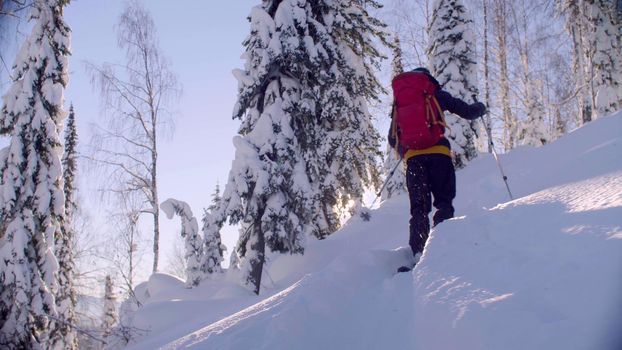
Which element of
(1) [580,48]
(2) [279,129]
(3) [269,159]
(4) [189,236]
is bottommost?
(4) [189,236]

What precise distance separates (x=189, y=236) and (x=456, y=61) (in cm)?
1183

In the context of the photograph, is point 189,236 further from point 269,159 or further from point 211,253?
point 269,159

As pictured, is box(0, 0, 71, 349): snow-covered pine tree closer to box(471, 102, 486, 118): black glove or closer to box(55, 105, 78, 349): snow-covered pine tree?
box(55, 105, 78, 349): snow-covered pine tree

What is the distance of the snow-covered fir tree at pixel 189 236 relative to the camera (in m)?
13.0

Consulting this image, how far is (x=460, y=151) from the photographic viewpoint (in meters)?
17.1

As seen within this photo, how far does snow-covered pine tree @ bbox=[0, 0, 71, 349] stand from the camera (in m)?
10.9

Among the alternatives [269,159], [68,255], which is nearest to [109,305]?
[68,255]

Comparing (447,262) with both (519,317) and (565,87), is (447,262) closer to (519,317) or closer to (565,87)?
(519,317)

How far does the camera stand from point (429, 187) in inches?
208

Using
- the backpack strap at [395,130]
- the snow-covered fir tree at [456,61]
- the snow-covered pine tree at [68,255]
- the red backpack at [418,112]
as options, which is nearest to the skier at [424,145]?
the red backpack at [418,112]

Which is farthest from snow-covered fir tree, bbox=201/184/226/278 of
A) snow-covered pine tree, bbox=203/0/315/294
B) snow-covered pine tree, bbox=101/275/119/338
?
snow-covered pine tree, bbox=101/275/119/338

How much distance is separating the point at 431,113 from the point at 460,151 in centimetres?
1262

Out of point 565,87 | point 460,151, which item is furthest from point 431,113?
point 565,87

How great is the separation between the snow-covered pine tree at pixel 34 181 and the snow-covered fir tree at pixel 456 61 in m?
13.0
